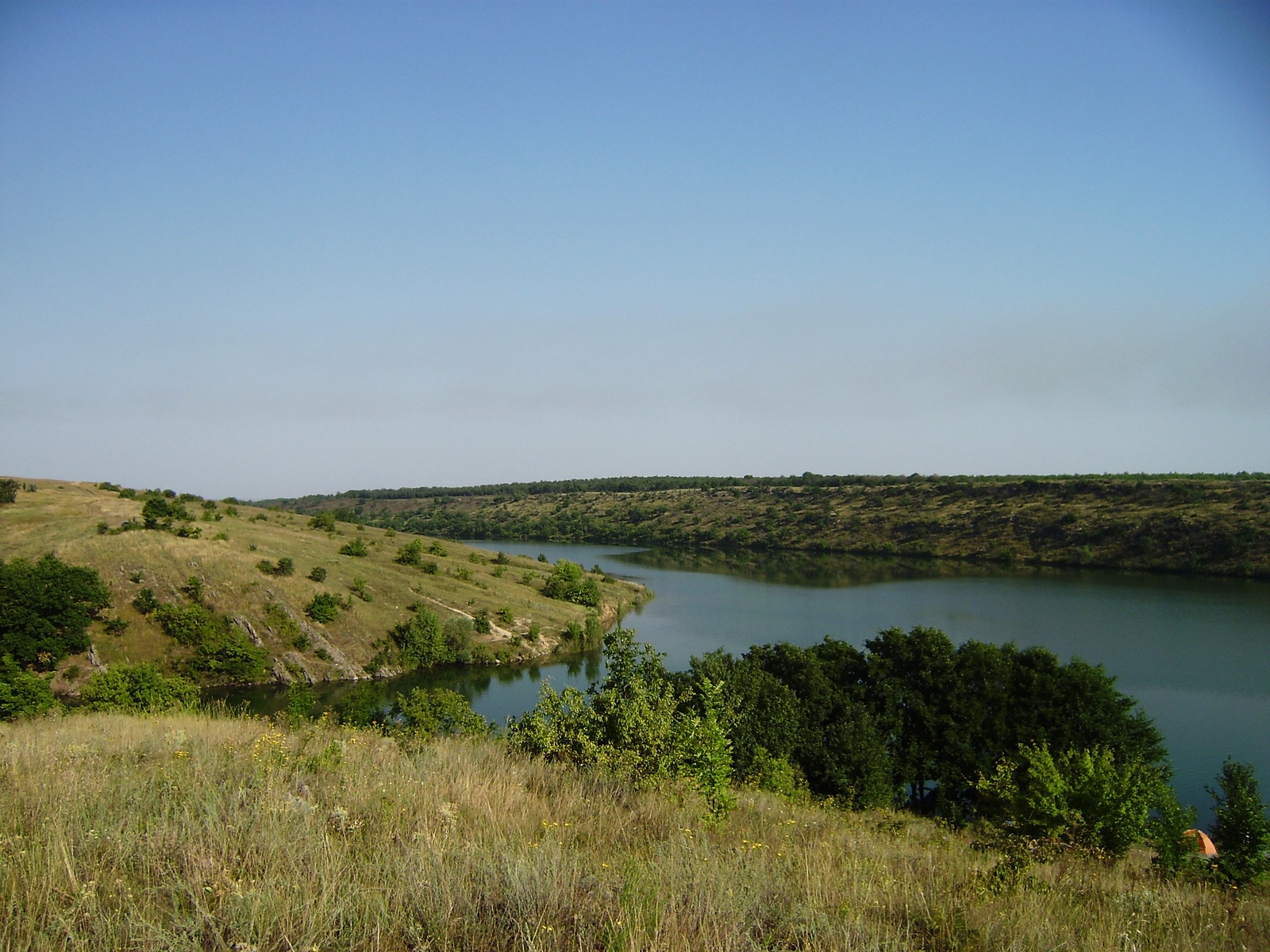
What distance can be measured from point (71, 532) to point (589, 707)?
145 ft

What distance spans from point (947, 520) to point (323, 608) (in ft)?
261

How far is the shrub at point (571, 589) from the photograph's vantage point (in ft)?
175

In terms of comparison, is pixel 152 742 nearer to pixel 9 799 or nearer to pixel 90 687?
pixel 9 799

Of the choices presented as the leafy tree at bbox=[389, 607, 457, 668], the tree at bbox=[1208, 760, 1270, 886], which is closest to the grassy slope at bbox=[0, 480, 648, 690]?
the leafy tree at bbox=[389, 607, 457, 668]

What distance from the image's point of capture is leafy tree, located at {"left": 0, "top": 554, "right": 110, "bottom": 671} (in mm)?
30594

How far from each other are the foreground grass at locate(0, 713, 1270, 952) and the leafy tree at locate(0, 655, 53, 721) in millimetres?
20983

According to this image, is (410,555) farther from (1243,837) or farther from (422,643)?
(1243,837)

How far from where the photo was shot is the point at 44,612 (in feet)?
104

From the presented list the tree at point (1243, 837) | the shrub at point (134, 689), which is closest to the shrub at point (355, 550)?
the shrub at point (134, 689)

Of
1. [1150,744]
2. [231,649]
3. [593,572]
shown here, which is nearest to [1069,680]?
[1150,744]

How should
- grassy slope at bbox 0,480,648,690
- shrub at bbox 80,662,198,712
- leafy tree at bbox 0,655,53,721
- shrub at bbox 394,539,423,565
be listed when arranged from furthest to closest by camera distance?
shrub at bbox 394,539,423,565 < grassy slope at bbox 0,480,648,690 < shrub at bbox 80,662,198,712 < leafy tree at bbox 0,655,53,721

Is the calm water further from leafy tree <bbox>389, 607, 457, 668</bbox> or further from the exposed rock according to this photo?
the exposed rock

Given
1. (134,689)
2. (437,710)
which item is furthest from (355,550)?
(437,710)

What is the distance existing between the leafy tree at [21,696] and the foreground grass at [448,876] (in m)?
21.0
